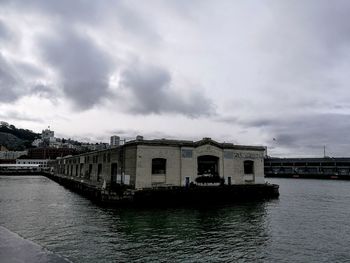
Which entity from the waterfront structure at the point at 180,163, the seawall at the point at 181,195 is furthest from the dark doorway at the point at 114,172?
the seawall at the point at 181,195

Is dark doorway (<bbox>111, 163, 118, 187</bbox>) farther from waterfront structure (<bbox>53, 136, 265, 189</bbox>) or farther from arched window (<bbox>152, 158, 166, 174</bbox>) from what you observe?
arched window (<bbox>152, 158, 166, 174</bbox>)

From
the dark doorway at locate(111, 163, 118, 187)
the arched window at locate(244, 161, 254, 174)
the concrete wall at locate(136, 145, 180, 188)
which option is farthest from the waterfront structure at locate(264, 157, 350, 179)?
the dark doorway at locate(111, 163, 118, 187)

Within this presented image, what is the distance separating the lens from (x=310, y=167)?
14900cm

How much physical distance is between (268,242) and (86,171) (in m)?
58.0

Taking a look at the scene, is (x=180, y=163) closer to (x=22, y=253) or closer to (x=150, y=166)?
(x=150, y=166)

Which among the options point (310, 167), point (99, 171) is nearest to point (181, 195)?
point (99, 171)

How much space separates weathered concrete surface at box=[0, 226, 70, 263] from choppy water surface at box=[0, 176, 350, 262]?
7.54 feet

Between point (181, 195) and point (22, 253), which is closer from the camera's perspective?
point (22, 253)

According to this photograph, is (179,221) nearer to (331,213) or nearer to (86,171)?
(331,213)

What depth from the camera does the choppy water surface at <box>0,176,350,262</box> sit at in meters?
17.5

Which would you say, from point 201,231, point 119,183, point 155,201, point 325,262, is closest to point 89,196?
point 119,183

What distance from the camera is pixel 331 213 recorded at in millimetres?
33781

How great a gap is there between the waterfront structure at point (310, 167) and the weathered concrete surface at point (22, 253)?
13192cm

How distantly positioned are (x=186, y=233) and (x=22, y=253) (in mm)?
11807
